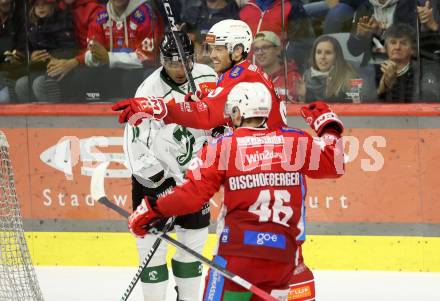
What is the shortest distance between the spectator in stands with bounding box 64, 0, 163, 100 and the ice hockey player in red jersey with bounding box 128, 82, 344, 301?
310 centimetres

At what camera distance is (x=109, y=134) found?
24.3 feet

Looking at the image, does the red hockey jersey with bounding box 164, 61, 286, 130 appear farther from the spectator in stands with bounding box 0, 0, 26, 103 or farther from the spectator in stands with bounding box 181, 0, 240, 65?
the spectator in stands with bounding box 0, 0, 26, 103

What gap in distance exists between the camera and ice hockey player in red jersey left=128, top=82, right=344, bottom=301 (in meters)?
4.31

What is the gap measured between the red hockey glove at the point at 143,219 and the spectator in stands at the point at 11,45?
3.31 meters

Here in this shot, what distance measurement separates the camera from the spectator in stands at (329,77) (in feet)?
23.7

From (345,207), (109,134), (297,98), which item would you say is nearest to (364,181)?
(345,207)

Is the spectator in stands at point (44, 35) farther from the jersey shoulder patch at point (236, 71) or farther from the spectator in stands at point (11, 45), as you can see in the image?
the jersey shoulder patch at point (236, 71)

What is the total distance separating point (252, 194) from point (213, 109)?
1.05 m

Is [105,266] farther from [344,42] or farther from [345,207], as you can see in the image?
[344,42]

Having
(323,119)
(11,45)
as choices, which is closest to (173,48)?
(323,119)

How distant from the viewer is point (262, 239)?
4.32 metres

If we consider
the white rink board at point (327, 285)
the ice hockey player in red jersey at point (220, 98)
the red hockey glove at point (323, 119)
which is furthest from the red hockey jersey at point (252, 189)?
the white rink board at point (327, 285)

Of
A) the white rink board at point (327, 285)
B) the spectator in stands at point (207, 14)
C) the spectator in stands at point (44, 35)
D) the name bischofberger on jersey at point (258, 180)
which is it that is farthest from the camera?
the spectator in stands at point (44, 35)

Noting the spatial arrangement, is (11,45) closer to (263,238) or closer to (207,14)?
(207,14)
